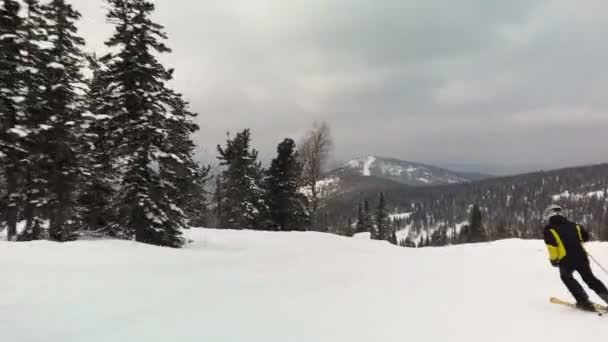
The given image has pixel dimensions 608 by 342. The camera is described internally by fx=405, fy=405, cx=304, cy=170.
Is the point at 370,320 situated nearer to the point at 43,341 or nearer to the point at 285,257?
the point at 43,341

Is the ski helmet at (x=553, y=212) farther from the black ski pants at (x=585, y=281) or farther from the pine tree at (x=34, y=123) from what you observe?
the pine tree at (x=34, y=123)

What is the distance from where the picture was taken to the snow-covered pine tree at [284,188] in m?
37.0

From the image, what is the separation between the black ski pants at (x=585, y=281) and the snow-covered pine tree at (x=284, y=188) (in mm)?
30101

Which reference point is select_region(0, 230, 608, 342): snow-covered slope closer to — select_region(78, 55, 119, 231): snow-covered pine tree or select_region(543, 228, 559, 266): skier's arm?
select_region(543, 228, 559, 266): skier's arm

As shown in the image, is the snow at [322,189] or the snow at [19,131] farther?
the snow at [322,189]

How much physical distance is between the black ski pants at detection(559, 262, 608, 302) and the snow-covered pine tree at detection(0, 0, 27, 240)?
16422 mm

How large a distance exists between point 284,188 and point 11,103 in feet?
80.0

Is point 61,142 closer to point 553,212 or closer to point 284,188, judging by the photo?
point 553,212

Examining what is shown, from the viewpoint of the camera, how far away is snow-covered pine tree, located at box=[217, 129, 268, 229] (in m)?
39.0

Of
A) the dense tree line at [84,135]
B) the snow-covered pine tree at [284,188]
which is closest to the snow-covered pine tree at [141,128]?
the dense tree line at [84,135]

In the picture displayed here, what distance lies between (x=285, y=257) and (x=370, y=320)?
28.1ft

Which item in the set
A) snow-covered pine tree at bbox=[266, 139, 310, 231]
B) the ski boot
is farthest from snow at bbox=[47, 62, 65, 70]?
snow-covered pine tree at bbox=[266, 139, 310, 231]

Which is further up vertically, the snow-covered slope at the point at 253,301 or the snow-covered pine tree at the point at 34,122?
the snow-covered pine tree at the point at 34,122

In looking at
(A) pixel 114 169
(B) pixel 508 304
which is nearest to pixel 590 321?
(B) pixel 508 304
